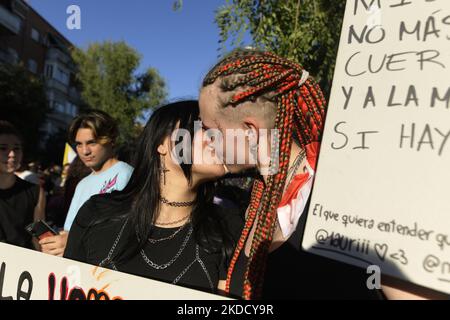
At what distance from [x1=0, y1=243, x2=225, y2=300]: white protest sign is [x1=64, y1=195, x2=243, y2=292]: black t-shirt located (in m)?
0.30

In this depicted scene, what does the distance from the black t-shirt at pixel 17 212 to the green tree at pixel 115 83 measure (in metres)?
21.7

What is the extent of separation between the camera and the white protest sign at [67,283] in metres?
0.95

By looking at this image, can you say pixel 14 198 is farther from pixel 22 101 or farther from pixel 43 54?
pixel 43 54

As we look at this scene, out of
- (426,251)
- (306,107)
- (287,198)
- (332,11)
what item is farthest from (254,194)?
(332,11)

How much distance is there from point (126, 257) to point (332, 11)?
326 cm

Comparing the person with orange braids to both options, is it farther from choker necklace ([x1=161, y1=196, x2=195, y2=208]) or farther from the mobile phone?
the mobile phone

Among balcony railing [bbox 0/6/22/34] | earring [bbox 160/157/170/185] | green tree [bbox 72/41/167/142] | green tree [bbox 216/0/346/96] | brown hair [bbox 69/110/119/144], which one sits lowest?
earring [bbox 160/157/170/185]

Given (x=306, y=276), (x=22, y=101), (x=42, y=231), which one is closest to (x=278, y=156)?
(x=306, y=276)

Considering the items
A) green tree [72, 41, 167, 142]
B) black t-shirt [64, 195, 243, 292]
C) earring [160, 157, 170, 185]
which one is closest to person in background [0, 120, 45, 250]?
black t-shirt [64, 195, 243, 292]

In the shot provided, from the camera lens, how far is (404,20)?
0.83 metres

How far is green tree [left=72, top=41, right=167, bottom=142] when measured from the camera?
25.0m

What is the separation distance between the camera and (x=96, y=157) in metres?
2.92

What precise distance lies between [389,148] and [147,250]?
101cm
